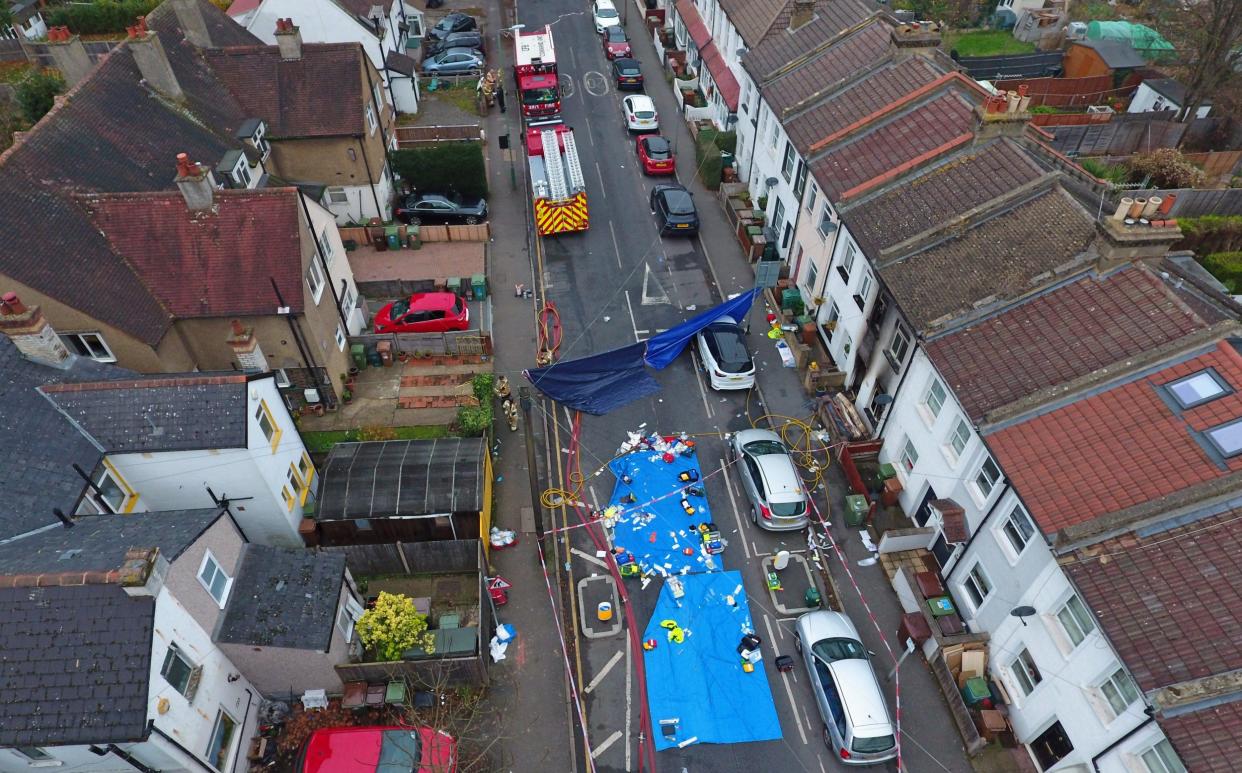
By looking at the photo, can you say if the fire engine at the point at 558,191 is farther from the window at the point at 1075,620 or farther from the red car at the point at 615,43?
the window at the point at 1075,620

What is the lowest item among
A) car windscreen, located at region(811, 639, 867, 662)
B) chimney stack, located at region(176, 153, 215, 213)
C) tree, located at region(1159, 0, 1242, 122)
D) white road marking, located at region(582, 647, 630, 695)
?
car windscreen, located at region(811, 639, 867, 662)

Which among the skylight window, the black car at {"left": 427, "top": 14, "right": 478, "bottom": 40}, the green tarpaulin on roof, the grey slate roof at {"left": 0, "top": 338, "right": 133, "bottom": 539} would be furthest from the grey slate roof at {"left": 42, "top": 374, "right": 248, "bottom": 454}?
the green tarpaulin on roof

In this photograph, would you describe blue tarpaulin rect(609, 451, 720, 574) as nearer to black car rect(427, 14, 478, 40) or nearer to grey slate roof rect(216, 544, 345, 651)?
grey slate roof rect(216, 544, 345, 651)

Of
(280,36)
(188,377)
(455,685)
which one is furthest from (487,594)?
(280,36)

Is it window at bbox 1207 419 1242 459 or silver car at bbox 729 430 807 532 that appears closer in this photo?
window at bbox 1207 419 1242 459

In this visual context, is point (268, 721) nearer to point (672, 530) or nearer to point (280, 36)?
point (672, 530)

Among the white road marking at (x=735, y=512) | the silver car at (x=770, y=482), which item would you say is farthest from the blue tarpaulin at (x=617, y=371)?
the silver car at (x=770, y=482)

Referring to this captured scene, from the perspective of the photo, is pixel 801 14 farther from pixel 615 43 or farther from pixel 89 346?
pixel 89 346
